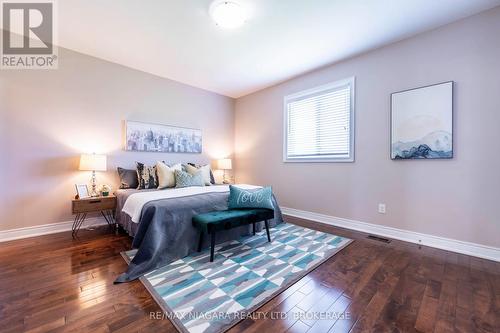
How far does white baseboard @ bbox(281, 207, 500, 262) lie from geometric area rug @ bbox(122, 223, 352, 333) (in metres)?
0.55

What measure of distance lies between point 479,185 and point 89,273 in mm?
4022

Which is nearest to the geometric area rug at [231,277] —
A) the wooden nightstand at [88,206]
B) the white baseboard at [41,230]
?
the wooden nightstand at [88,206]

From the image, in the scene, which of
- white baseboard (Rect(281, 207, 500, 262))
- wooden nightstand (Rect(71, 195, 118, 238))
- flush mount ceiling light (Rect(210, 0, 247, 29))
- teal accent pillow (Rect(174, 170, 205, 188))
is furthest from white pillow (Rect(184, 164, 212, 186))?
flush mount ceiling light (Rect(210, 0, 247, 29))

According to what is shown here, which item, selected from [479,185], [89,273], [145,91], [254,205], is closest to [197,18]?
[145,91]

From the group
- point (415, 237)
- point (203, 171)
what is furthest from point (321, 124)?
point (203, 171)

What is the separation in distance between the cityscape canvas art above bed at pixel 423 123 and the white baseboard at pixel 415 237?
3.22 feet

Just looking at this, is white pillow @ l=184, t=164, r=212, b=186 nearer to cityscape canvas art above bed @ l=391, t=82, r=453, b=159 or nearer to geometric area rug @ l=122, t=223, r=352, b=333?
geometric area rug @ l=122, t=223, r=352, b=333

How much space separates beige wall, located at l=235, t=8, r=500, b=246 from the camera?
2.26 meters

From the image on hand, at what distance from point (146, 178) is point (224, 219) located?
175 centimetres

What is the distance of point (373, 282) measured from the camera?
5.91ft

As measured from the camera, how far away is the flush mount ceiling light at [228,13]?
2162mm

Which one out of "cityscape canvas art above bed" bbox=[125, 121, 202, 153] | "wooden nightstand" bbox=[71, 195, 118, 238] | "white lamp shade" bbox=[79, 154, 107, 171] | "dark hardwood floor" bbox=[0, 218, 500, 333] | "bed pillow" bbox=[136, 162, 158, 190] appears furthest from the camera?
"cityscape canvas art above bed" bbox=[125, 121, 202, 153]

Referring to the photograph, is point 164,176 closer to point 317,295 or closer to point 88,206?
point 88,206

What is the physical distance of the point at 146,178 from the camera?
3.31m
